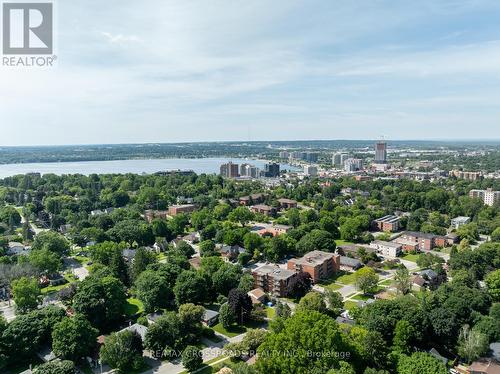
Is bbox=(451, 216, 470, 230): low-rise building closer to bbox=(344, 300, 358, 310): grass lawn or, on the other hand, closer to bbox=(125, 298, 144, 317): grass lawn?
bbox=(344, 300, 358, 310): grass lawn

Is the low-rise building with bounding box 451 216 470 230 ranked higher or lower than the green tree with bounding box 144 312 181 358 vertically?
higher

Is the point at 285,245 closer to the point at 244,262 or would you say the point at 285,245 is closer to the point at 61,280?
the point at 244,262

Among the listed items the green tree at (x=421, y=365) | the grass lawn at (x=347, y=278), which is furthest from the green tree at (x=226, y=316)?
the grass lawn at (x=347, y=278)

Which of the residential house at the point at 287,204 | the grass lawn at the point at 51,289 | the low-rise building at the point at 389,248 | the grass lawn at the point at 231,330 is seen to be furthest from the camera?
the residential house at the point at 287,204

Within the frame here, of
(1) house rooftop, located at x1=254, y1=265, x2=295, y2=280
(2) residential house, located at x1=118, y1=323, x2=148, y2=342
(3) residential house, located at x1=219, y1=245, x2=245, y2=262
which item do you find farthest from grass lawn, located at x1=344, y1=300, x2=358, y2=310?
(2) residential house, located at x1=118, y1=323, x2=148, y2=342

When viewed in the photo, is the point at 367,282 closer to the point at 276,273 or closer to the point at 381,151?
the point at 276,273

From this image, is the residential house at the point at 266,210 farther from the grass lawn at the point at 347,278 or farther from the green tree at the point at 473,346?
the green tree at the point at 473,346

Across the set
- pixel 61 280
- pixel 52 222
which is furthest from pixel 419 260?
pixel 52 222

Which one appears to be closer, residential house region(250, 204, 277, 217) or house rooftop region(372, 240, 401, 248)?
house rooftop region(372, 240, 401, 248)
